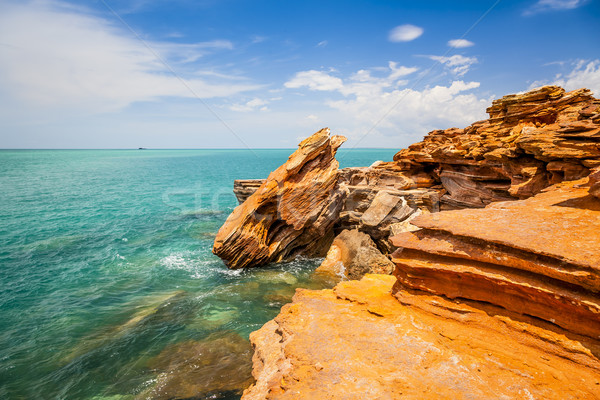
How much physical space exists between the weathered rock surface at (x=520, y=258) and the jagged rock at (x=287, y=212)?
12399 mm

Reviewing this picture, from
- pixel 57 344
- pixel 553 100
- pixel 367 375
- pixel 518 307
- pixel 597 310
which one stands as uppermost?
pixel 553 100

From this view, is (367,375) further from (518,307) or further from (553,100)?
(553,100)

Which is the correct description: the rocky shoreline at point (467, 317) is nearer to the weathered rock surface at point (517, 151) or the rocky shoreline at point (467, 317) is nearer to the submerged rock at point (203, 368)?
the weathered rock surface at point (517, 151)

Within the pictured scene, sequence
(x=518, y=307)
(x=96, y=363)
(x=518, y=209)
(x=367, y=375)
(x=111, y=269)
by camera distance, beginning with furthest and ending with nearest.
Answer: (x=111, y=269) → (x=96, y=363) → (x=518, y=209) → (x=518, y=307) → (x=367, y=375)

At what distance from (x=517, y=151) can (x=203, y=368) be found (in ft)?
63.4

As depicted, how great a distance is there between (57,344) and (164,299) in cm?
487

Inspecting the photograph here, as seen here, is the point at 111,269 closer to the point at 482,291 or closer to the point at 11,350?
the point at 11,350

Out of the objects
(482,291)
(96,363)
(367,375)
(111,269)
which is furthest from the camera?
(111,269)

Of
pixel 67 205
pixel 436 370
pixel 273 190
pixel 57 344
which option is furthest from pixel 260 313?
pixel 67 205

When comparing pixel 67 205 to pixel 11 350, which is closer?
pixel 11 350

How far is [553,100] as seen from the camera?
19.9 m

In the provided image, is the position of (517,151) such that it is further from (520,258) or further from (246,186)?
(246,186)

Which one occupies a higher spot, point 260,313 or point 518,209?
point 518,209

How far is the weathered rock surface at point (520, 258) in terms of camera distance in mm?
5418
